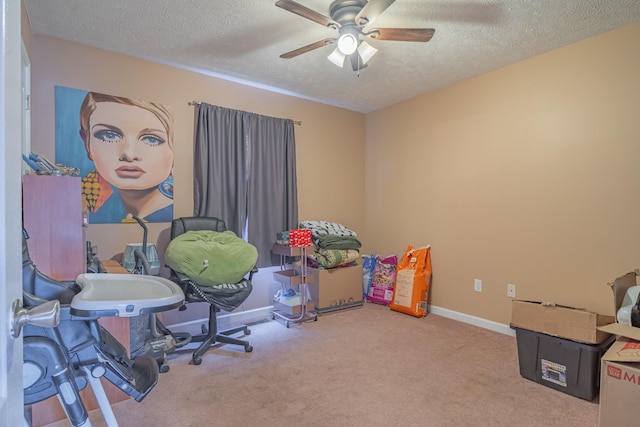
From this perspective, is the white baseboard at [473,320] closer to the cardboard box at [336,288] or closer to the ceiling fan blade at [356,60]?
the cardboard box at [336,288]

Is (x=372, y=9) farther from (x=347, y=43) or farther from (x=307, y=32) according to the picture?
(x=307, y=32)

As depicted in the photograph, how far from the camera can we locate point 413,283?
12.2ft

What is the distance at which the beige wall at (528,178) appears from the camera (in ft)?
8.59

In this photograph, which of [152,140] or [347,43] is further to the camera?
[152,140]

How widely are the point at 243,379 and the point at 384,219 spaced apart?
2757mm

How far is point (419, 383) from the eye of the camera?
2352mm

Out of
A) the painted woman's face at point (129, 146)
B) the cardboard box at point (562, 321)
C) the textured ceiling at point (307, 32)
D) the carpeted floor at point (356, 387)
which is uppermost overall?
the textured ceiling at point (307, 32)

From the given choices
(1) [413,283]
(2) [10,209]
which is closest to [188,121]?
(1) [413,283]

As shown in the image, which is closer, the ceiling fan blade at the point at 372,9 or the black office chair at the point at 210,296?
the ceiling fan blade at the point at 372,9

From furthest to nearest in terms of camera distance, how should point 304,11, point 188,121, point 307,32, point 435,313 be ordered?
point 435,313 → point 188,121 → point 307,32 → point 304,11

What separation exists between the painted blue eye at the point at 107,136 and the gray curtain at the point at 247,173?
26.3 inches

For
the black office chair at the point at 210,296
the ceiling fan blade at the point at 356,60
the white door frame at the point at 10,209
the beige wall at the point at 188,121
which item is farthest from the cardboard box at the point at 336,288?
the white door frame at the point at 10,209

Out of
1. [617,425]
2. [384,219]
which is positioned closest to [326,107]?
[384,219]

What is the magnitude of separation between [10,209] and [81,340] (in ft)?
2.22
